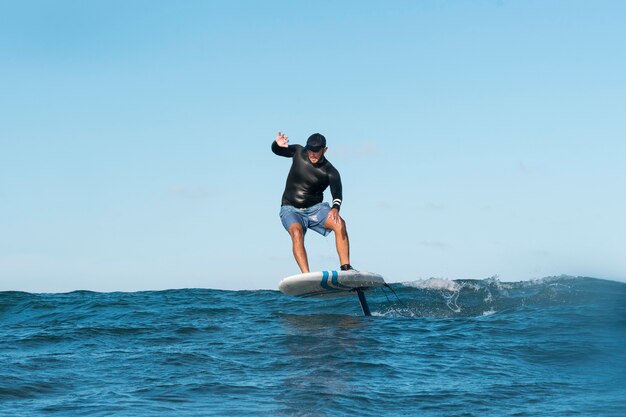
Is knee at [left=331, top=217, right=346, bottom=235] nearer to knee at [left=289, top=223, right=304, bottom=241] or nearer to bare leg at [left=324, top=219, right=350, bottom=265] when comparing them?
bare leg at [left=324, top=219, right=350, bottom=265]

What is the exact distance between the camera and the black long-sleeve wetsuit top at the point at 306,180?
1311 cm

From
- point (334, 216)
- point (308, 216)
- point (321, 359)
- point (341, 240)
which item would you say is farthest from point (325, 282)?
point (321, 359)

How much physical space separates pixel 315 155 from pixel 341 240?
4.67ft

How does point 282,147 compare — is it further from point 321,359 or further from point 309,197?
point 321,359

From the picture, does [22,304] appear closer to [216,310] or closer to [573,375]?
[216,310]

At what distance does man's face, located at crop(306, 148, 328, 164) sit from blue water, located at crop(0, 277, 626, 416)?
8.25ft

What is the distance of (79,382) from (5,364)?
137 cm

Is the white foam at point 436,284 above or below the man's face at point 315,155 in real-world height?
below

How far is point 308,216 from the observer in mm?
13281

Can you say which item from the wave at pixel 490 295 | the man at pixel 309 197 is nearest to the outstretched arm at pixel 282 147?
the man at pixel 309 197

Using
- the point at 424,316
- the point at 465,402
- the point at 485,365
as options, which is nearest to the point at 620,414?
the point at 465,402

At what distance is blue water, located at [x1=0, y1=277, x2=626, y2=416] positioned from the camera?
7.77 metres

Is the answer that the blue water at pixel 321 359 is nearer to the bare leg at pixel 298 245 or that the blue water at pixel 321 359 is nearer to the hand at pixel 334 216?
the bare leg at pixel 298 245

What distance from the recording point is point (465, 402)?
7.91 metres
